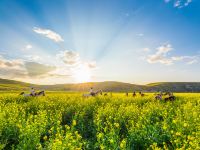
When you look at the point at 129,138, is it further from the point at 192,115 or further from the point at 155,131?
the point at 192,115

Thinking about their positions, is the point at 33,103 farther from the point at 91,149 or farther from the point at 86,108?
the point at 91,149

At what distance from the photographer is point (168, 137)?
10.5 metres

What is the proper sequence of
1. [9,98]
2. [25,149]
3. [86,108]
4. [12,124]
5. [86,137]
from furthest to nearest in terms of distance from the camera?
[9,98]
[86,108]
[86,137]
[12,124]
[25,149]

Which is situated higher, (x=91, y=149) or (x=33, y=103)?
(x=33, y=103)

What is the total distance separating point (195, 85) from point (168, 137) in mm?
141790

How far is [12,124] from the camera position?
1135 cm

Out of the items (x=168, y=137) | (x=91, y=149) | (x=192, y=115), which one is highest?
(x=192, y=115)

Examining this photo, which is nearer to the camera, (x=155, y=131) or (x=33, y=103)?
(x=155, y=131)

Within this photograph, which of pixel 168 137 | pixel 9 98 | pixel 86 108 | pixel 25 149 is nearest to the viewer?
pixel 25 149

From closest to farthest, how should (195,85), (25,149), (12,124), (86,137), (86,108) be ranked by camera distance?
(25,149)
(12,124)
(86,137)
(86,108)
(195,85)

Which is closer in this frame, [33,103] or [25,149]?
[25,149]

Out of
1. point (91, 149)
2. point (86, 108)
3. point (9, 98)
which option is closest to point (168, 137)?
point (91, 149)

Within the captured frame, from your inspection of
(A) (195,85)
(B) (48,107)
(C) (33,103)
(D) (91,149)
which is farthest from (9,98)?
(A) (195,85)

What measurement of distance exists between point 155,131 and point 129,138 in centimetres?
116
